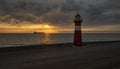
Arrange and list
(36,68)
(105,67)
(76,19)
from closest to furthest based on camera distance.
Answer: (36,68), (105,67), (76,19)

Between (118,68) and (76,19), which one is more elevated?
(76,19)

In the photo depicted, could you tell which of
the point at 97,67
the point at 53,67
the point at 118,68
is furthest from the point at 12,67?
the point at 118,68

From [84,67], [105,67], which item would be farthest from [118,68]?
[84,67]

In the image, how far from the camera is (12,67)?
8.70 metres

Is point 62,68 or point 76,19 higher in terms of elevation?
point 76,19

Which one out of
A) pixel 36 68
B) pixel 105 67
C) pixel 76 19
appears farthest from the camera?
pixel 76 19

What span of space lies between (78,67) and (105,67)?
4.45 feet

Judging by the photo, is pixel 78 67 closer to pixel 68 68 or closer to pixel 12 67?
pixel 68 68

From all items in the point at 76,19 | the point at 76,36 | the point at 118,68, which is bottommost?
the point at 118,68

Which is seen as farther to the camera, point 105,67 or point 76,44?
point 76,44

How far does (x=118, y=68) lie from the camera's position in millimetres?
9055

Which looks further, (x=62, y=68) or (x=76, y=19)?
(x=76, y=19)

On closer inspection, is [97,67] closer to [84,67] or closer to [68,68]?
[84,67]

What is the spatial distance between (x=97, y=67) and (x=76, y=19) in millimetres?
8462
